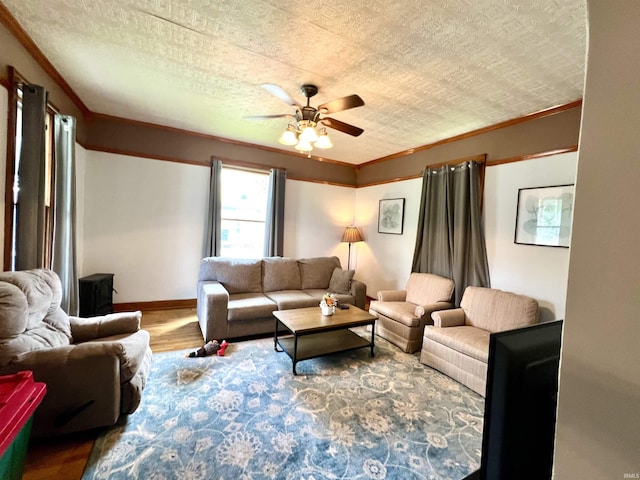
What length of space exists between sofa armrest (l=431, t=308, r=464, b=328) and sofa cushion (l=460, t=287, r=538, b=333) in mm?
113

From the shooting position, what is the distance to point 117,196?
393 cm

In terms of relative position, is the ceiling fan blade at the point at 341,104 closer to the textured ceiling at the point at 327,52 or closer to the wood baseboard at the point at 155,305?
the textured ceiling at the point at 327,52


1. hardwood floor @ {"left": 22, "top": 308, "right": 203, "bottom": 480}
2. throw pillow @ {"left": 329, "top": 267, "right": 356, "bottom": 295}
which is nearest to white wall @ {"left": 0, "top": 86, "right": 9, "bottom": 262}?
hardwood floor @ {"left": 22, "top": 308, "right": 203, "bottom": 480}

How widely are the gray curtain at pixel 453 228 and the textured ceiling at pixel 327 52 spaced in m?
0.74

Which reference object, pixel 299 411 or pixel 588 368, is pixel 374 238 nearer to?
pixel 299 411

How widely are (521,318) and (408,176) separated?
2618 mm

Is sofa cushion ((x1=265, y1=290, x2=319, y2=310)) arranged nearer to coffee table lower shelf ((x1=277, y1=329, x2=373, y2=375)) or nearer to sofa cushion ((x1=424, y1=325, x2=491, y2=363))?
coffee table lower shelf ((x1=277, y1=329, x2=373, y2=375))

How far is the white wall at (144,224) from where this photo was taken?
3.83 m

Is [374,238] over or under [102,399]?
over

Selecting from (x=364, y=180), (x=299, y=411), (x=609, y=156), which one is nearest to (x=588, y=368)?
(x=609, y=156)

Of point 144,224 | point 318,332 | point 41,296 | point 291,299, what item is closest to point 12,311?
point 41,296

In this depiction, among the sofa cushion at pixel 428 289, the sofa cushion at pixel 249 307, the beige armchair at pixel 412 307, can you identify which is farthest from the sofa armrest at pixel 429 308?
the sofa cushion at pixel 249 307

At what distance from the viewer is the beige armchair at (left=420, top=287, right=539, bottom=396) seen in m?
2.46

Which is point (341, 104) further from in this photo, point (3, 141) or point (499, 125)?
point (3, 141)
